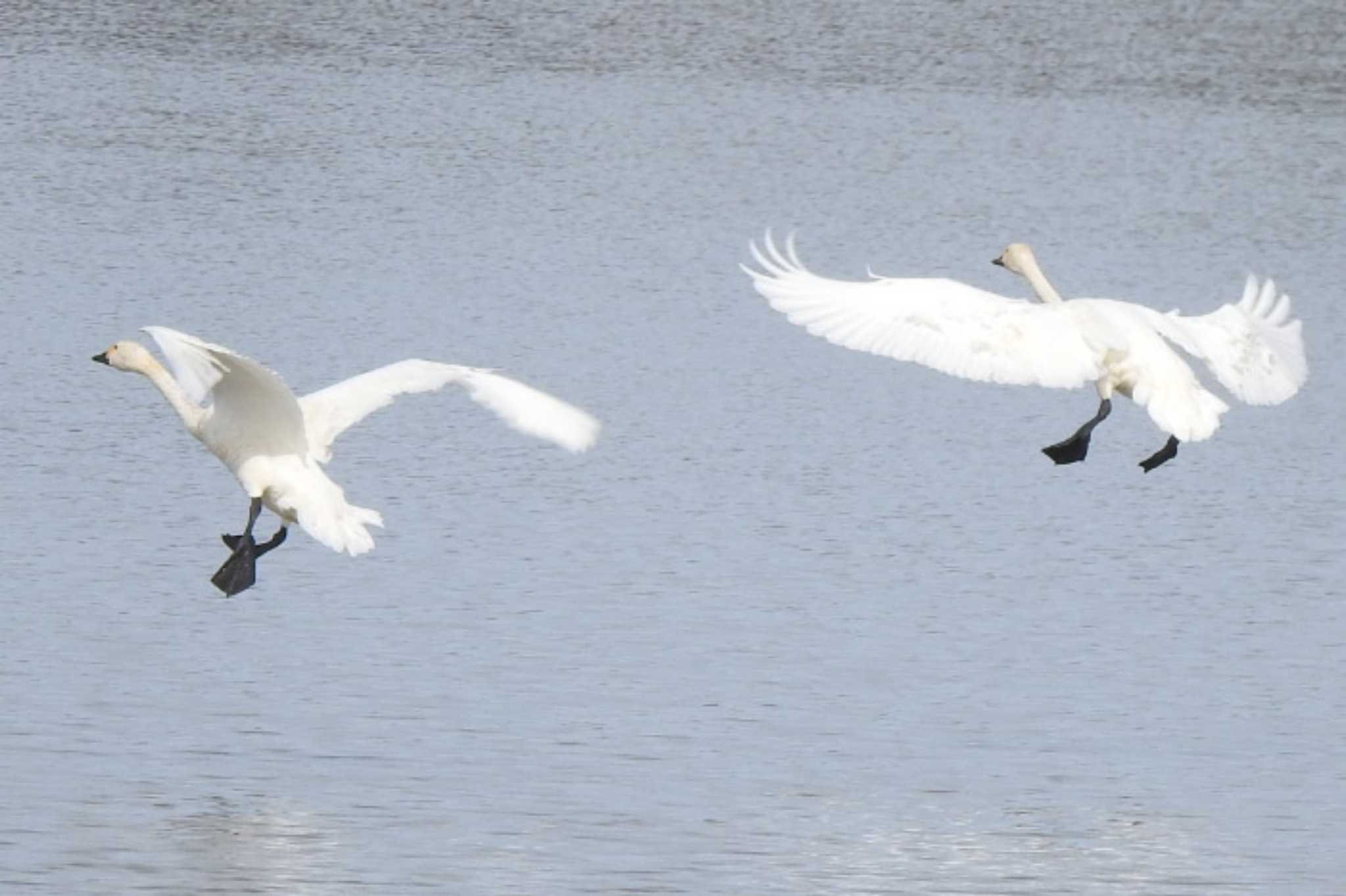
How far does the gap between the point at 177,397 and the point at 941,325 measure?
3371mm

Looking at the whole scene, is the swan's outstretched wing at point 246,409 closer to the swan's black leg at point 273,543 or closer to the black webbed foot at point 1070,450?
the swan's black leg at point 273,543

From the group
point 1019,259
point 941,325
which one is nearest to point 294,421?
point 941,325

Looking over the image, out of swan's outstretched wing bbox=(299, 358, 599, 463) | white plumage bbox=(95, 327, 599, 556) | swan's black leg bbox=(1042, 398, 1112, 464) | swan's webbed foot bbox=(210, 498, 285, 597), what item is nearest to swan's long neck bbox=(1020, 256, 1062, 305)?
swan's black leg bbox=(1042, 398, 1112, 464)

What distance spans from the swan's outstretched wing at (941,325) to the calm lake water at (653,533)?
1.93 meters

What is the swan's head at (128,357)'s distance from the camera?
15688mm

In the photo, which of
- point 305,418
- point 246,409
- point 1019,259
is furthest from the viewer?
point 1019,259

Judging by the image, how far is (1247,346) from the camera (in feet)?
51.0

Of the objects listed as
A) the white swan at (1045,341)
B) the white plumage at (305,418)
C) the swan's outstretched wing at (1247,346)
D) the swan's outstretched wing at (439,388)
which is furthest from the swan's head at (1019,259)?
the white plumage at (305,418)

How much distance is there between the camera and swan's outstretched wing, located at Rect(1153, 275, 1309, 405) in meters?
15.3

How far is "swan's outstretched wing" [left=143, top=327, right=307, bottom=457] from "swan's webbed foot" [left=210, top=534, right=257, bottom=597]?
25.5 inches

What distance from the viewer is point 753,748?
15672mm

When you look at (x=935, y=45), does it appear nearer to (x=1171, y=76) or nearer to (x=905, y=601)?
(x=1171, y=76)

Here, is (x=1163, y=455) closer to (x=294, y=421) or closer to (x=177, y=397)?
(x=294, y=421)

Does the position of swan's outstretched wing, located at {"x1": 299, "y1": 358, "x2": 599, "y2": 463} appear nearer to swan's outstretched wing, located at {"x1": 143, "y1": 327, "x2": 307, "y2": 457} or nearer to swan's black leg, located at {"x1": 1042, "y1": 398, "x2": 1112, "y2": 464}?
swan's outstretched wing, located at {"x1": 143, "y1": 327, "x2": 307, "y2": 457}
